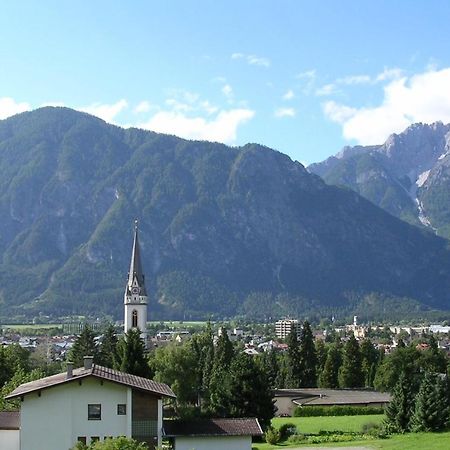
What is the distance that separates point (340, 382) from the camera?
97.3 m

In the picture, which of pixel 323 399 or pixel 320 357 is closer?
pixel 323 399

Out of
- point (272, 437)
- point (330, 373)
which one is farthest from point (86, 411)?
point (330, 373)

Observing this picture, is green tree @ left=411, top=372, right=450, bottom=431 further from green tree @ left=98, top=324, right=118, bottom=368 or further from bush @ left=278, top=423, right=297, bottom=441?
green tree @ left=98, top=324, right=118, bottom=368

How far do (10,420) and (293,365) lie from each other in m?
57.1

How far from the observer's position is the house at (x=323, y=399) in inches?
3120

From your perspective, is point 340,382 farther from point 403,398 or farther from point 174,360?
point 403,398

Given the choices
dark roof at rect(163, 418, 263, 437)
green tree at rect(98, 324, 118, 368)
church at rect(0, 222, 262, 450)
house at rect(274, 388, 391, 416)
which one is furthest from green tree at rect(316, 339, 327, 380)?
church at rect(0, 222, 262, 450)

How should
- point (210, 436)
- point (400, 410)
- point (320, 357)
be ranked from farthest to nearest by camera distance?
point (320, 357), point (400, 410), point (210, 436)

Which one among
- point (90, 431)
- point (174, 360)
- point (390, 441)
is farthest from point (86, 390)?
point (174, 360)

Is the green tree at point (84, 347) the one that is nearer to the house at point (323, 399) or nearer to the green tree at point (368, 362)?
the house at point (323, 399)

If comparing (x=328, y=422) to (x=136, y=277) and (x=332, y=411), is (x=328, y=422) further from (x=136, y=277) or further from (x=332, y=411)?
(x=136, y=277)

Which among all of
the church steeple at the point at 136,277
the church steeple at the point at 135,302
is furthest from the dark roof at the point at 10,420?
the church steeple at the point at 136,277

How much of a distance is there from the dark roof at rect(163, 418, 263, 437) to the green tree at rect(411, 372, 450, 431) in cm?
1464

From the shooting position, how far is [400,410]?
58375mm
